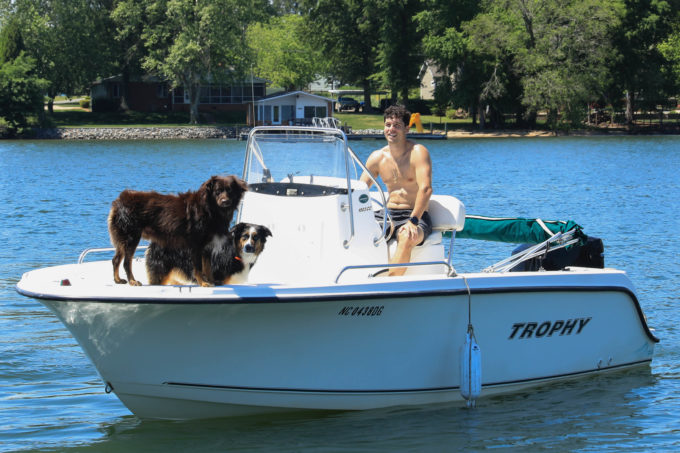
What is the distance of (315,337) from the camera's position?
630 cm

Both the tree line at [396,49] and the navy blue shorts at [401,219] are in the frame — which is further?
the tree line at [396,49]

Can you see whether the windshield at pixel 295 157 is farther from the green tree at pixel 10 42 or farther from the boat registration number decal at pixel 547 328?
the green tree at pixel 10 42

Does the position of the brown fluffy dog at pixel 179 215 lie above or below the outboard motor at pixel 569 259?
above

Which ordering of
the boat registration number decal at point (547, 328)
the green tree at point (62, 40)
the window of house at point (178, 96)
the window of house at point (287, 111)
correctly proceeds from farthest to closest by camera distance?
the window of house at point (178, 96), the window of house at point (287, 111), the green tree at point (62, 40), the boat registration number decal at point (547, 328)

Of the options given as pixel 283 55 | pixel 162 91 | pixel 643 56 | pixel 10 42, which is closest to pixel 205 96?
pixel 162 91

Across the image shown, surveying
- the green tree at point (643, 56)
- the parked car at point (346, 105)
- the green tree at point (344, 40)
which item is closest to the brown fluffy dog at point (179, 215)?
the green tree at point (643, 56)

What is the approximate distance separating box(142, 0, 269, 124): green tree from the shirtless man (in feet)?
187

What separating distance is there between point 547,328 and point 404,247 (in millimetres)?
1409

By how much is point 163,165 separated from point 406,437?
3314 cm

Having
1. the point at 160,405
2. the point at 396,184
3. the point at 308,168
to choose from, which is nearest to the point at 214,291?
the point at 160,405

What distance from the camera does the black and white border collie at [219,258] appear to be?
20.0 feet

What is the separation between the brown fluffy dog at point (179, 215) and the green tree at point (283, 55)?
6868 cm

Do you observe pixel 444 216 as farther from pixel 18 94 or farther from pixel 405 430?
pixel 18 94

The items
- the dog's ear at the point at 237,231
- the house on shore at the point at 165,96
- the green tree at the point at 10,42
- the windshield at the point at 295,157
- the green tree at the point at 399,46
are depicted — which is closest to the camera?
the dog's ear at the point at 237,231
